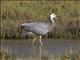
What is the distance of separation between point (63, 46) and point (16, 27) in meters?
2.43

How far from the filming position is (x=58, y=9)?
62.6 feet

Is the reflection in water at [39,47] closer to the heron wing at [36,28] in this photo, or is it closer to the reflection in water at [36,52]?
the reflection in water at [36,52]

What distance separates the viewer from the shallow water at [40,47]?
1312 cm

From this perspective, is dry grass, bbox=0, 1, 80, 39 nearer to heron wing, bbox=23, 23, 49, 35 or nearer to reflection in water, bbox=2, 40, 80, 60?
reflection in water, bbox=2, 40, 80, 60

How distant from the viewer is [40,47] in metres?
14.2

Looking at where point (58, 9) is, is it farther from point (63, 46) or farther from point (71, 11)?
point (63, 46)

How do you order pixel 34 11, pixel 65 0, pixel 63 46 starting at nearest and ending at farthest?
pixel 63 46
pixel 34 11
pixel 65 0

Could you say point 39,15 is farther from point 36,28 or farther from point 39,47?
point 39,47

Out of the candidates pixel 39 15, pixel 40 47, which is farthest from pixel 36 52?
pixel 39 15

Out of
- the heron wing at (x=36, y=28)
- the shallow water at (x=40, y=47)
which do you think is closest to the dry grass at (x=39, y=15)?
the shallow water at (x=40, y=47)

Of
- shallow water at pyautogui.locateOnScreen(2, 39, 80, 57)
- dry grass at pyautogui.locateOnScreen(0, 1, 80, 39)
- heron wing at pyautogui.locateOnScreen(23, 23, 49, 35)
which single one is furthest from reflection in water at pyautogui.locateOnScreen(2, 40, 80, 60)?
dry grass at pyautogui.locateOnScreen(0, 1, 80, 39)

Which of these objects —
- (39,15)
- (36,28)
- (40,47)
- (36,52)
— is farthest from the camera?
(39,15)

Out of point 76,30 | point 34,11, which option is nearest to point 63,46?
point 76,30

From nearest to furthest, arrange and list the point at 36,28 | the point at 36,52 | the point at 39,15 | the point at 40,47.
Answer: the point at 36,52, the point at 40,47, the point at 36,28, the point at 39,15
